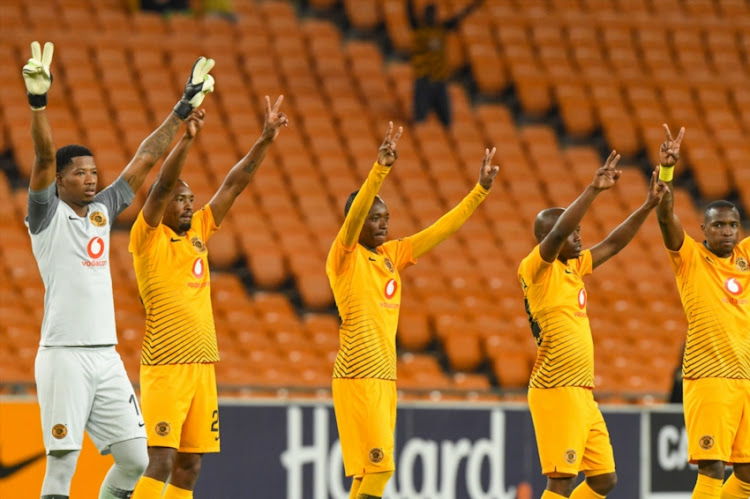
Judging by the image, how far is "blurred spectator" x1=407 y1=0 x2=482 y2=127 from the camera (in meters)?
18.8

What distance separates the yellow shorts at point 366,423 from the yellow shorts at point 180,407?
2.77 ft

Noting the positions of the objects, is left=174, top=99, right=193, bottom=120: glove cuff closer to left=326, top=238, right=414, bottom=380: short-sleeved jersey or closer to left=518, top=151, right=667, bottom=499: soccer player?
left=326, top=238, right=414, bottom=380: short-sleeved jersey

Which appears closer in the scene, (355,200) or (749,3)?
(355,200)

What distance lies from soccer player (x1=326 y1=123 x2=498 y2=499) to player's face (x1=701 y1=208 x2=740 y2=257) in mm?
2288

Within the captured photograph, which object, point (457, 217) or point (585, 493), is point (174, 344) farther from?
point (585, 493)

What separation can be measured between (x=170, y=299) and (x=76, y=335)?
108 centimetres

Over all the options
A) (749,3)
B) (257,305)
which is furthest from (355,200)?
(749,3)

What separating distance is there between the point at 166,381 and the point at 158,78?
10355 millimetres

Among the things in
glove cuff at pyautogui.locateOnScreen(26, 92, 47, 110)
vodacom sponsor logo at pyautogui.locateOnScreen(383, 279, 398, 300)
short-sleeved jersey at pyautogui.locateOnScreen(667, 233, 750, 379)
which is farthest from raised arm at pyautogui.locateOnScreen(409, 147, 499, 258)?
glove cuff at pyautogui.locateOnScreen(26, 92, 47, 110)

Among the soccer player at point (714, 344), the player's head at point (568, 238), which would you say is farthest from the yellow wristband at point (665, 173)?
the player's head at point (568, 238)

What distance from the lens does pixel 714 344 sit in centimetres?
901

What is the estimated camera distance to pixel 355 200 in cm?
831

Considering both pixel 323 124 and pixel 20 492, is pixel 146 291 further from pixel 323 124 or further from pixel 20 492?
pixel 323 124

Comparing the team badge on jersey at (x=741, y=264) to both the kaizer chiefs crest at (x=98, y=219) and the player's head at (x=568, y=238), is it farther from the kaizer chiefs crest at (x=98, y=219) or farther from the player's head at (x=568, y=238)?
the kaizer chiefs crest at (x=98, y=219)
